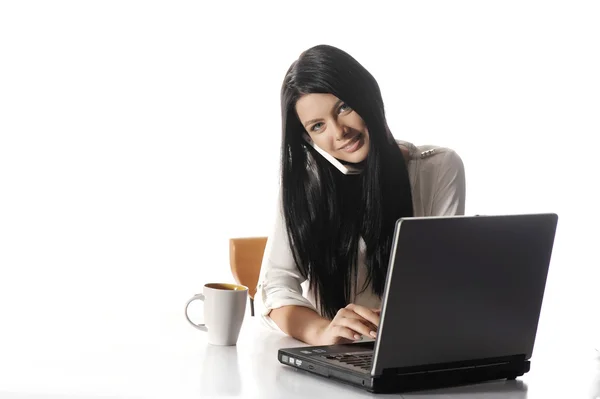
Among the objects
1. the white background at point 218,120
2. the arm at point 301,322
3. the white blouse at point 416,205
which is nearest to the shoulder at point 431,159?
the white blouse at point 416,205

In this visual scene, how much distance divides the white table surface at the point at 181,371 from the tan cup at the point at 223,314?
0.08 feet

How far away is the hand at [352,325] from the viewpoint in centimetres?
174

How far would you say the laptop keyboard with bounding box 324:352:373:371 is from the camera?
1549mm

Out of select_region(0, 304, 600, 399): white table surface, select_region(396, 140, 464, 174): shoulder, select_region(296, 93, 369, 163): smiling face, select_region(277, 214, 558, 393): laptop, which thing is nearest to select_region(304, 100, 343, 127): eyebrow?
select_region(296, 93, 369, 163): smiling face

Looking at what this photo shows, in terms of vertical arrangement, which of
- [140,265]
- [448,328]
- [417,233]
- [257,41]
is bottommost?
[140,265]

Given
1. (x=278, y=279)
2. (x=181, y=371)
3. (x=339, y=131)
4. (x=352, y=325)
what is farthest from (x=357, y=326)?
(x=339, y=131)

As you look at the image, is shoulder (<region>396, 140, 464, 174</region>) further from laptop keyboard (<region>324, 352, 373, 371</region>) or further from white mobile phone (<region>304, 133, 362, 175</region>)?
laptop keyboard (<region>324, 352, 373, 371</region>)

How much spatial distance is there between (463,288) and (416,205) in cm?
98

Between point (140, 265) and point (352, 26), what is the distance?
5.86 ft

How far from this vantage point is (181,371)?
1562 millimetres

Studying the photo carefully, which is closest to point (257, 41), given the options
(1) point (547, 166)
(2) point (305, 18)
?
(2) point (305, 18)

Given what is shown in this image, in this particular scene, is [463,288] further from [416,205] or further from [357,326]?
[416,205]

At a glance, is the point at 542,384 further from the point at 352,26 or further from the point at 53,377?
the point at 352,26

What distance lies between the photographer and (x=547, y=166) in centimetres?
511
